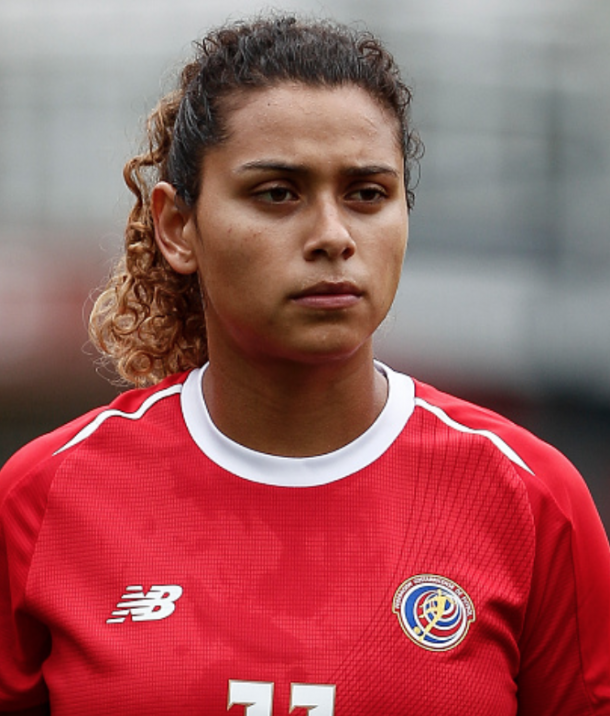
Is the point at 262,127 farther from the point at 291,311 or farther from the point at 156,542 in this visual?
the point at 156,542

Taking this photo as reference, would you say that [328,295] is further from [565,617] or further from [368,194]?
[565,617]

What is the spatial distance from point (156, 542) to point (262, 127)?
2.17ft

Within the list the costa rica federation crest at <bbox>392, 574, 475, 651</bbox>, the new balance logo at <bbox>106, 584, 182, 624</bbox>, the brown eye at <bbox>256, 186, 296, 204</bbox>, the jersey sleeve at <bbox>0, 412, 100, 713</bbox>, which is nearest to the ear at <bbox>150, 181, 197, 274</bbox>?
the brown eye at <bbox>256, 186, 296, 204</bbox>

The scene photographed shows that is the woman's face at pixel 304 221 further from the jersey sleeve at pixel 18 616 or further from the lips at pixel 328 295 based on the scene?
the jersey sleeve at pixel 18 616

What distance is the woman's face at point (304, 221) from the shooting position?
6.25 feet

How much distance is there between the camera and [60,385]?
5625 millimetres

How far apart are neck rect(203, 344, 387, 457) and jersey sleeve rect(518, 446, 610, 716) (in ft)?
1.04

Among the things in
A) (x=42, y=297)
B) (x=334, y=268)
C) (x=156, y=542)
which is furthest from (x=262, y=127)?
(x=42, y=297)

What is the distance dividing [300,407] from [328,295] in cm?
25

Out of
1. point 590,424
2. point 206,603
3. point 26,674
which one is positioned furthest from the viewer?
point 590,424

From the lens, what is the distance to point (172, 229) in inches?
86.2

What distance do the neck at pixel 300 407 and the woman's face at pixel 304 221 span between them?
2.6 inches

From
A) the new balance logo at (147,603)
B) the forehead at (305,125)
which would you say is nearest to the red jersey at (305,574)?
the new balance logo at (147,603)

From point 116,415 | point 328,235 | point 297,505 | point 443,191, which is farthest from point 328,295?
point 443,191
